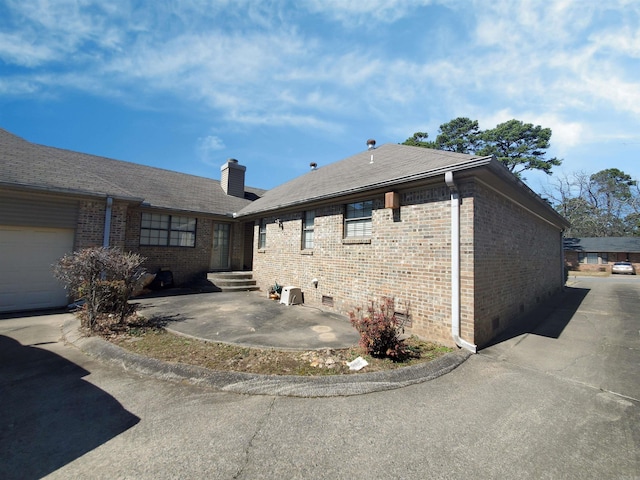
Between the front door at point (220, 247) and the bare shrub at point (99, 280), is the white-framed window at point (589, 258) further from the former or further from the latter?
the bare shrub at point (99, 280)

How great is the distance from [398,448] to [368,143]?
11.6 meters

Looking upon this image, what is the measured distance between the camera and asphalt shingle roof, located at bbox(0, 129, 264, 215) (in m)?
8.30

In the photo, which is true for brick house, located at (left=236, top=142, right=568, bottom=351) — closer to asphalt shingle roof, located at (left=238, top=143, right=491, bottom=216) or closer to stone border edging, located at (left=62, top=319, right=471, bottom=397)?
asphalt shingle roof, located at (left=238, top=143, right=491, bottom=216)

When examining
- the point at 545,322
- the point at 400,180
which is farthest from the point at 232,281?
the point at 545,322

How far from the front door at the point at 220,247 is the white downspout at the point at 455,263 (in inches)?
440

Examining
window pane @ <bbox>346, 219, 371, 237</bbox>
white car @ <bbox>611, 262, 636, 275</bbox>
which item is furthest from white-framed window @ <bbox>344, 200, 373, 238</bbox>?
white car @ <bbox>611, 262, 636, 275</bbox>

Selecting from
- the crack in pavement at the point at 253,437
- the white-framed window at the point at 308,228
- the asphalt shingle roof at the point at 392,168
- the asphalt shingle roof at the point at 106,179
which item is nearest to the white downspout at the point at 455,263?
the asphalt shingle roof at the point at 392,168

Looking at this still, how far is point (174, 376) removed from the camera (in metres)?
3.87

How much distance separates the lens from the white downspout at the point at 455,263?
5.23 m

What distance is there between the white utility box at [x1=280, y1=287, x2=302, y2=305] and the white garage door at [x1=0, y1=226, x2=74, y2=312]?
681 centimetres

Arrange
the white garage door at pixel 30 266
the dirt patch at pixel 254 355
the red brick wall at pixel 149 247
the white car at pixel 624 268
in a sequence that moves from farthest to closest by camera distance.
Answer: the white car at pixel 624 268 → the red brick wall at pixel 149 247 → the white garage door at pixel 30 266 → the dirt patch at pixel 254 355

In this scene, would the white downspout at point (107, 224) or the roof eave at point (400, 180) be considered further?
the white downspout at point (107, 224)

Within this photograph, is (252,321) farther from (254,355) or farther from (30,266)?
(30,266)

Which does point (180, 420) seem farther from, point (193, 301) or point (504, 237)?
point (504, 237)
